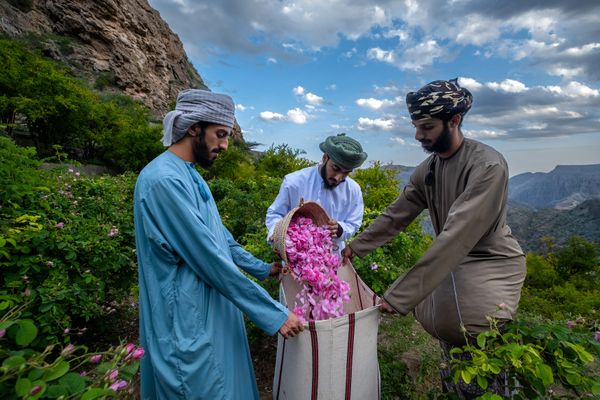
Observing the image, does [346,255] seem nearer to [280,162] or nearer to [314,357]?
[314,357]

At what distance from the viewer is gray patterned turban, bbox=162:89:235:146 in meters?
1.64

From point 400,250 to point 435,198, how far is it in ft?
7.47

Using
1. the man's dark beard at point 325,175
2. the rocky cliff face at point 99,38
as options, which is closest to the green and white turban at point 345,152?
the man's dark beard at point 325,175

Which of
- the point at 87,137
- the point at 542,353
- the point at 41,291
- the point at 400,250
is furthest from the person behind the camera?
the point at 87,137

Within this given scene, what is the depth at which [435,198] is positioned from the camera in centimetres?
203

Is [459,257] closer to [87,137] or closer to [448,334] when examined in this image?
[448,334]

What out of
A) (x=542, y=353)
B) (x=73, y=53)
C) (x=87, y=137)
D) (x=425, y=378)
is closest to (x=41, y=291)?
(x=542, y=353)

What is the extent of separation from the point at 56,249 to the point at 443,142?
10.2 feet

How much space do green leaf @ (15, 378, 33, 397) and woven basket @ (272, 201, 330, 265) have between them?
54.1 inches

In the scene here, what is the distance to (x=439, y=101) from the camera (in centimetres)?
178

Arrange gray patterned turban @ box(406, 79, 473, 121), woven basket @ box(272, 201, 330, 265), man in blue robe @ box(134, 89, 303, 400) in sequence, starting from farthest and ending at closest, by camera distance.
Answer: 1. woven basket @ box(272, 201, 330, 265)
2. gray patterned turban @ box(406, 79, 473, 121)
3. man in blue robe @ box(134, 89, 303, 400)

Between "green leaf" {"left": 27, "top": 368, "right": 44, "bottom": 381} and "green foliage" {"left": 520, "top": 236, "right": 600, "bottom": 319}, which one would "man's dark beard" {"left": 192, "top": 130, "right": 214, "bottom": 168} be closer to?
"green leaf" {"left": 27, "top": 368, "right": 44, "bottom": 381}

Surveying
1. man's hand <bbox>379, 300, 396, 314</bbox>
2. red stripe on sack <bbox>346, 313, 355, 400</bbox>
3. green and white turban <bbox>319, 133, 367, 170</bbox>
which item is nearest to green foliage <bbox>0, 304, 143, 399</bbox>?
red stripe on sack <bbox>346, 313, 355, 400</bbox>

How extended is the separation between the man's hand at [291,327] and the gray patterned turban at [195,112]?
41.2 inches
